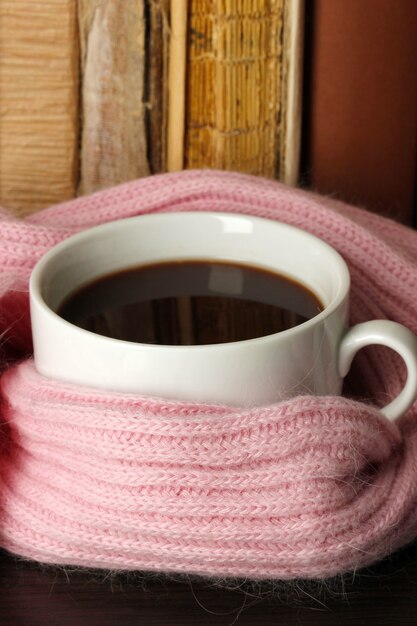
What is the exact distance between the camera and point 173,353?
0.42 metres

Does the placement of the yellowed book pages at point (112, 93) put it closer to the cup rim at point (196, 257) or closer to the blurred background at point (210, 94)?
the blurred background at point (210, 94)

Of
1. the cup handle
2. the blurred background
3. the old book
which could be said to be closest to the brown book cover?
the blurred background

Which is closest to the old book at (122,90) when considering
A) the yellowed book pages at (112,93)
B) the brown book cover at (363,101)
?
the yellowed book pages at (112,93)

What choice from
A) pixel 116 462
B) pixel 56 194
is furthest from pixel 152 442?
pixel 56 194

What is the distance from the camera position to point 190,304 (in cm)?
54

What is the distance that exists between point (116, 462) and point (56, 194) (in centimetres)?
29

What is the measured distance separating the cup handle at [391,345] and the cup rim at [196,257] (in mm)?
20

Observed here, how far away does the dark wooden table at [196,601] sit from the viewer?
1.45ft

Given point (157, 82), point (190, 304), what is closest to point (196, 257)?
point (190, 304)

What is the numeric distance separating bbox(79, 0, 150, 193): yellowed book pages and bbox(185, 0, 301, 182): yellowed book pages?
0.03 meters

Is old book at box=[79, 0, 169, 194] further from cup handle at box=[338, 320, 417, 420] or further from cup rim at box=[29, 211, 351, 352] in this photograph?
cup handle at box=[338, 320, 417, 420]

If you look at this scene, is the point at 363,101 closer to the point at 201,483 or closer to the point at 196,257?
the point at 196,257

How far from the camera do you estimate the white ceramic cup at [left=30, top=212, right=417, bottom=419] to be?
43 centimetres

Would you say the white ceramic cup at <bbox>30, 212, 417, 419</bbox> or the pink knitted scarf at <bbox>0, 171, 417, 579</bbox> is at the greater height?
the white ceramic cup at <bbox>30, 212, 417, 419</bbox>
